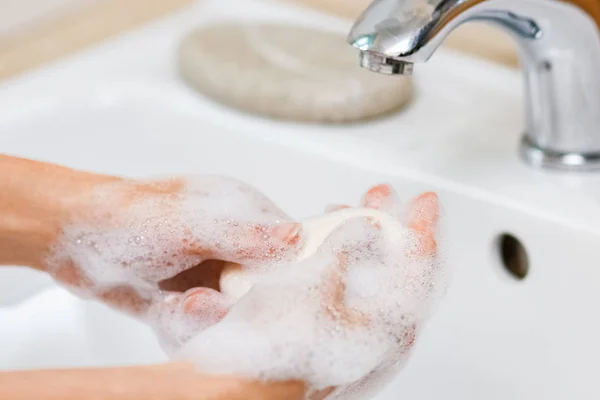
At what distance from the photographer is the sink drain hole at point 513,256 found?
23.5 inches

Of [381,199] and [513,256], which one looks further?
[513,256]

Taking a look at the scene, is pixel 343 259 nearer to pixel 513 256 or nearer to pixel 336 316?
pixel 336 316

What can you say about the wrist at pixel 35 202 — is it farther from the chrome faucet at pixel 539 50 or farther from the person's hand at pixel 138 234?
the chrome faucet at pixel 539 50

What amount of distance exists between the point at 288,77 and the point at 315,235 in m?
0.25

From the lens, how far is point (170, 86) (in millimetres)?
734

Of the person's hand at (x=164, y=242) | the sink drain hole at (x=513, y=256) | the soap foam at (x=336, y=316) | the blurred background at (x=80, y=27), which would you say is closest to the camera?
the soap foam at (x=336, y=316)

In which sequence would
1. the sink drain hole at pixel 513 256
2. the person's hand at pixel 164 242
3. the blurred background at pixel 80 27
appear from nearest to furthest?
the person's hand at pixel 164 242, the sink drain hole at pixel 513 256, the blurred background at pixel 80 27

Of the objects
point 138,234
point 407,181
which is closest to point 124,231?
point 138,234

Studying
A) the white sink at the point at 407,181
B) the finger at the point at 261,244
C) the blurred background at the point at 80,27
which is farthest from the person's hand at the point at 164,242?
the blurred background at the point at 80,27

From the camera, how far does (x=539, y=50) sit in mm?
576

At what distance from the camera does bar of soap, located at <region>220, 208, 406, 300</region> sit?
47cm

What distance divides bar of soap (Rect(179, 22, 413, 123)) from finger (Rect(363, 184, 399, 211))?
0.18 metres

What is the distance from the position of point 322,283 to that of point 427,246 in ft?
0.24

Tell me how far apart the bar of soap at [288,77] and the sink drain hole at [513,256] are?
0.52ft
